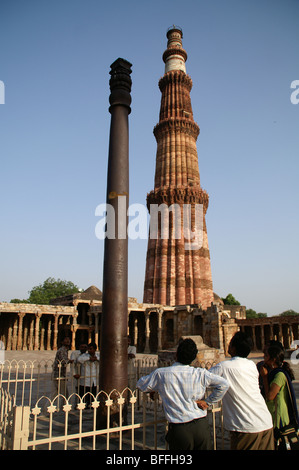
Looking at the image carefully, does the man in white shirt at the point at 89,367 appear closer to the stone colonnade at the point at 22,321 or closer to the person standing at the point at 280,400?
the person standing at the point at 280,400

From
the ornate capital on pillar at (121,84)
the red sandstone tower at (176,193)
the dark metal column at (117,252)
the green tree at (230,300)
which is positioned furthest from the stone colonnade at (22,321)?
the green tree at (230,300)

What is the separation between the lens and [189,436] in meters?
3.01

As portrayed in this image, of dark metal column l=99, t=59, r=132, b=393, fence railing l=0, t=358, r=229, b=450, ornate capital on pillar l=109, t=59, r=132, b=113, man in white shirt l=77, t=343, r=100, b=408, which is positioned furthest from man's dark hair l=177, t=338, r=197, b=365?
ornate capital on pillar l=109, t=59, r=132, b=113

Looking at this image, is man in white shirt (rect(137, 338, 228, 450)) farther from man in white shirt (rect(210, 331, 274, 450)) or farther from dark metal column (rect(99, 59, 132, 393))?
dark metal column (rect(99, 59, 132, 393))

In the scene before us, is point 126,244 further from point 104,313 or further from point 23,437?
point 23,437

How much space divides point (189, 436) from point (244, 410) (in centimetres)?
55

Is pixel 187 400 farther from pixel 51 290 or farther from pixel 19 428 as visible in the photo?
pixel 51 290

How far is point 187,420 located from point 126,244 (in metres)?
3.15

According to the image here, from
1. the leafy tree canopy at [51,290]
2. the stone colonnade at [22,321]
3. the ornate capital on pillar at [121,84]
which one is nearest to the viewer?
the ornate capital on pillar at [121,84]

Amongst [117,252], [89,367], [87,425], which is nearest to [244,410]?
[117,252]

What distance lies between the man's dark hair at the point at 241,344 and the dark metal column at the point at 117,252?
2349 mm

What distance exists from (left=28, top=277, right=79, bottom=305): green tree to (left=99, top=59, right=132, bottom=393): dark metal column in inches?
1988

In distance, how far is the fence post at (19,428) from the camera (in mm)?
2947
